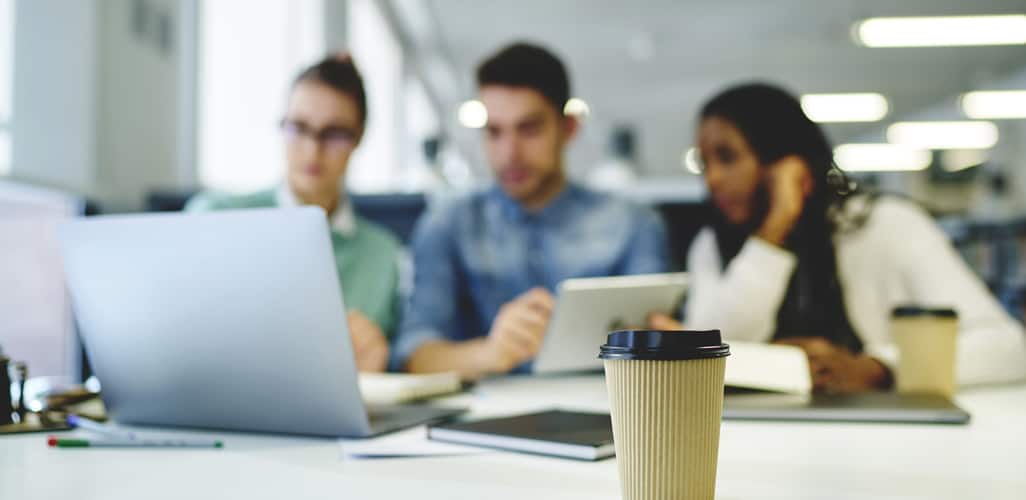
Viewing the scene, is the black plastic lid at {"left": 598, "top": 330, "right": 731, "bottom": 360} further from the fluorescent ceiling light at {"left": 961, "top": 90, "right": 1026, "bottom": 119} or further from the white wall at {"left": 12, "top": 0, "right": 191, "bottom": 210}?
the fluorescent ceiling light at {"left": 961, "top": 90, "right": 1026, "bottom": 119}

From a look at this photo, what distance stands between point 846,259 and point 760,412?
77 cm

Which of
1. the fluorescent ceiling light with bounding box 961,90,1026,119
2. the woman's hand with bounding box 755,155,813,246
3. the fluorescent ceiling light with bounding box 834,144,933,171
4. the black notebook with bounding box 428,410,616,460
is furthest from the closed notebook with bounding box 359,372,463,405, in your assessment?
the fluorescent ceiling light with bounding box 834,144,933,171

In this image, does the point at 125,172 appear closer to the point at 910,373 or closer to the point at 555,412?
the point at 555,412

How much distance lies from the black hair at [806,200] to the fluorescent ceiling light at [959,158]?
8.91 meters

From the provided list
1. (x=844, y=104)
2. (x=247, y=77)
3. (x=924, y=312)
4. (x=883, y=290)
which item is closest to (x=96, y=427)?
(x=924, y=312)

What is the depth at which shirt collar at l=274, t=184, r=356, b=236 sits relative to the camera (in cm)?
165

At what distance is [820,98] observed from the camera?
7527 mm

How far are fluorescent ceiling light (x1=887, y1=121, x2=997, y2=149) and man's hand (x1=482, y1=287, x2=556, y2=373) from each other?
8508mm

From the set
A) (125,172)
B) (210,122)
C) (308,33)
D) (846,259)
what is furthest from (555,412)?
(308,33)

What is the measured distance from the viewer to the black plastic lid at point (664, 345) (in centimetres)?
49

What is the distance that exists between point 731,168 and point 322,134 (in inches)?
32.0

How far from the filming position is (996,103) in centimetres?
733

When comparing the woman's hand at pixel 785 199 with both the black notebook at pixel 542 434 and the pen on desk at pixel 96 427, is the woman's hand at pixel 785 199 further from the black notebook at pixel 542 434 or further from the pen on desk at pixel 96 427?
the pen on desk at pixel 96 427

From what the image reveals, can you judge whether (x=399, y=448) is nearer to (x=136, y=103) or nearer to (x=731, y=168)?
(x=731, y=168)
